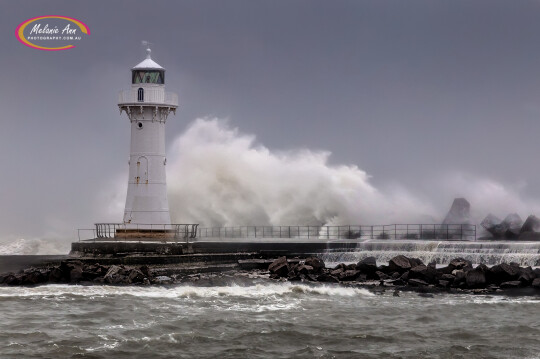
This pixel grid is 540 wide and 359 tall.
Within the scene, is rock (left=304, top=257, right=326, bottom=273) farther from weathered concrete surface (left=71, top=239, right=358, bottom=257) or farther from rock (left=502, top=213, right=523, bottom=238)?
rock (left=502, top=213, right=523, bottom=238)

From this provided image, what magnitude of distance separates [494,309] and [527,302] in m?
1.39

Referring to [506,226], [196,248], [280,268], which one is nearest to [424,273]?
[280,268]

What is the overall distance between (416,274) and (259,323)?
25.8 feet

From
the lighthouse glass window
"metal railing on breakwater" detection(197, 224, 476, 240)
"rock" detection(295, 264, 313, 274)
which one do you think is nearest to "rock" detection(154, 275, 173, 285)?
"rock" detection(295, 264, 313, 274)

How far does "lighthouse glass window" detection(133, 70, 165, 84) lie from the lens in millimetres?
33906

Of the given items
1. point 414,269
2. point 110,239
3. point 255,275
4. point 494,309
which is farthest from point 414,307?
point 110,239

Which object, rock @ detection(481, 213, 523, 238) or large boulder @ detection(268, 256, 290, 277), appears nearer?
large boulder @ detection(268, 256, 290, 277)

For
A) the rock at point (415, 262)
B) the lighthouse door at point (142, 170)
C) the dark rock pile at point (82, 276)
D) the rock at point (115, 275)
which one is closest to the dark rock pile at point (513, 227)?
the rock at point (415, 262)

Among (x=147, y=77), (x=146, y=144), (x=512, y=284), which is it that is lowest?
(x=512, y=284)

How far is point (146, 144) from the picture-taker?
34062mm

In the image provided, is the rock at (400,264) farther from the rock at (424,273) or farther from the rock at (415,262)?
the rock at (424,273)

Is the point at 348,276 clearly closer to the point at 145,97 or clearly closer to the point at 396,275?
the point at 396,275

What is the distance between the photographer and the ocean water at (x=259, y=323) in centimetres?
1755

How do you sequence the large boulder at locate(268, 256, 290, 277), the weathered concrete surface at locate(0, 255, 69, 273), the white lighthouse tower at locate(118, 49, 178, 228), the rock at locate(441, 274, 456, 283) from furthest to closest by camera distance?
the weathered concrete surface at locate(0, 255, 69, 273) < the white lighthouse tower at locate(118, 49, 178, 228) < the large boulder at locate(268, 256, 290, 277) < the rock at locate(441, 274, 456, 283)
